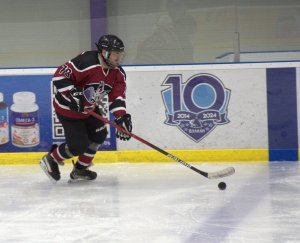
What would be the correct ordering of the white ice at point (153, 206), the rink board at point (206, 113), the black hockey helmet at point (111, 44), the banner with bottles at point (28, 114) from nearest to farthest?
the white ice at point (153, 206)
the black hockey helmet at point (111, 44)
the rink board at point (206, 113)
the banner with bottles at point (28, 114)

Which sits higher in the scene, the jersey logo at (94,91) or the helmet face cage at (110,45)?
the helmet face cage at (110,45)

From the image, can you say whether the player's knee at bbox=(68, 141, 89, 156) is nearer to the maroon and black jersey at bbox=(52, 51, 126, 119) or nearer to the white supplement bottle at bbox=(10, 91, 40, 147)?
the maroon and black jersey at bbox=(52, 51, 126, 119)

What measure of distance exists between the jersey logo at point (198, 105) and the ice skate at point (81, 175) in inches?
38.5

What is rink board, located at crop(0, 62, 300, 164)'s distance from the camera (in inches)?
191

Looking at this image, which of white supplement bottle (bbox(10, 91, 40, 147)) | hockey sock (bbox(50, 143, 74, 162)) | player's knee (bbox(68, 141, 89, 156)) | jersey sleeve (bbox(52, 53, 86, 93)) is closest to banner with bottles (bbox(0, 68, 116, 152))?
white supplement bottle (bbox(10, 91, 40, 147))

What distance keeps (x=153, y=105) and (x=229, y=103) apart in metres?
0.60

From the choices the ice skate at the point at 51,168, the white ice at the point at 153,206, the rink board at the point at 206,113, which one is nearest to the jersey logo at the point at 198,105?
the rink board at the point at 206,113

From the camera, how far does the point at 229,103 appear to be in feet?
16.1

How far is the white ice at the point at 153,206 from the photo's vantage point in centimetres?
272

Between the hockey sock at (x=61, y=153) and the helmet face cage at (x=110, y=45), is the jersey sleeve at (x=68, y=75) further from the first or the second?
the hockey sock at (x=61, y=153)

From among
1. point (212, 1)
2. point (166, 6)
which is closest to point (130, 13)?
point (166, 6)

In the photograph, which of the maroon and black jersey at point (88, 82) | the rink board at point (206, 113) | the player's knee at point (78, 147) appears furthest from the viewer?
the rink board at point (206, 113)

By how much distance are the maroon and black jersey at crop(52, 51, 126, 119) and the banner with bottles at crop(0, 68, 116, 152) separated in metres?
0.99

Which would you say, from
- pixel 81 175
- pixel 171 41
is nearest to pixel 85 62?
pixel 81 175
